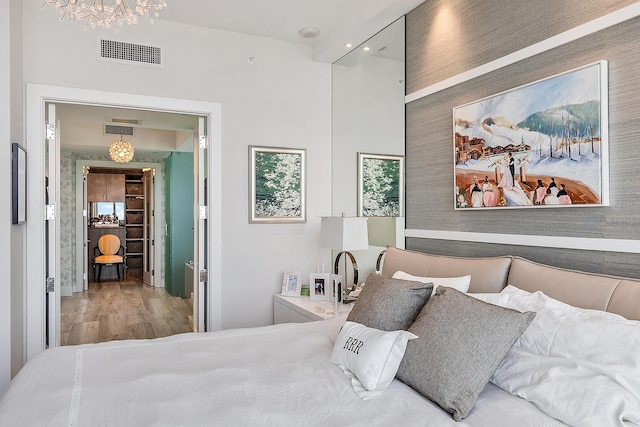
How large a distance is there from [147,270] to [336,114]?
5934mm

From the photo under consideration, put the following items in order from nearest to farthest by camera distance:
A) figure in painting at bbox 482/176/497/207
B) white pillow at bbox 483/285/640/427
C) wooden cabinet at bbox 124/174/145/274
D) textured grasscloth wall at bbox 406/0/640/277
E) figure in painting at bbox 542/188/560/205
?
white pillow at bbox 483/285/640/427, textured grasscloth wall at bbox 406/0/640/277, figure in painting at bbox 542/188/560/205, figure in painting at bbox 482/176/497/207, wooden cabinet at bbox 124/174/145/274

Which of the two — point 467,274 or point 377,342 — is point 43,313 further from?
point 467,274

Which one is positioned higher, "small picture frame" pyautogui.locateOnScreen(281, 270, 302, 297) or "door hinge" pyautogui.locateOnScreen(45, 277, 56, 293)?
"door hinge" pyautogui.locateOnScreen(45, 277, 56, 293)

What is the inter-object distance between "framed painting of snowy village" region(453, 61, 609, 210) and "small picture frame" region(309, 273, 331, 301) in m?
1.37

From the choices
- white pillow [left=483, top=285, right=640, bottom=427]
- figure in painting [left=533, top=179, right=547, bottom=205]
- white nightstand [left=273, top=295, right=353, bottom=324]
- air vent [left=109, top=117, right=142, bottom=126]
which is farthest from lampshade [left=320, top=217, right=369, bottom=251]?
air vent [left=109, top=117, right=142, bottom=126]

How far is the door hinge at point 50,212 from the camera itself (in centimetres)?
316

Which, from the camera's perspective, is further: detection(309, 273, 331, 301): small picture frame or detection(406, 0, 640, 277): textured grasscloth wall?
detection(309, 273, 331, 301): small picture frame

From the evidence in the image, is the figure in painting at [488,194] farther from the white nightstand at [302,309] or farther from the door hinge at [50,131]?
the door hinge at [50,131]

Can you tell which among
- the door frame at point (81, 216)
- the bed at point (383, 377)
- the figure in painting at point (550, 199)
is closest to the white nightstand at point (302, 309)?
the bed at point (383, 377)

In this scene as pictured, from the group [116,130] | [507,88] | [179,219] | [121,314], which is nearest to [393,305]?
[507,88]

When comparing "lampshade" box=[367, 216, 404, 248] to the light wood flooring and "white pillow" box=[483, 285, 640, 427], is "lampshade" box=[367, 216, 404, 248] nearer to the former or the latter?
"white pillow" box=[483, 285, 640, 427]

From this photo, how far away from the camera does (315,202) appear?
13.2ft

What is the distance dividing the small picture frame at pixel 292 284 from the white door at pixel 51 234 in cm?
173

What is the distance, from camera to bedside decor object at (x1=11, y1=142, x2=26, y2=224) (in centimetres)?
268
